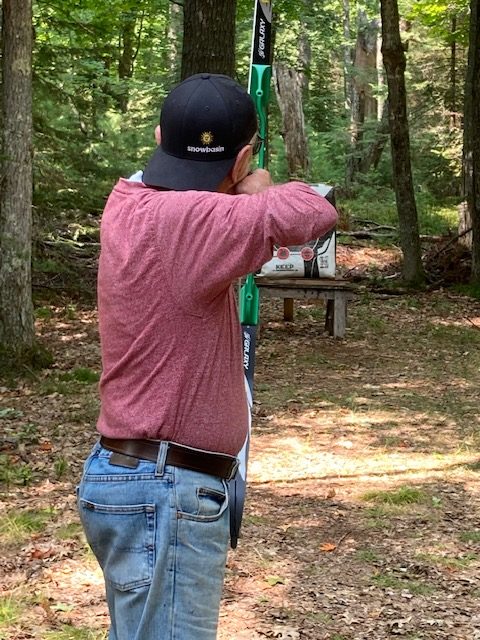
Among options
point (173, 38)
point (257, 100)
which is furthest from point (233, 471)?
point (173, 38)

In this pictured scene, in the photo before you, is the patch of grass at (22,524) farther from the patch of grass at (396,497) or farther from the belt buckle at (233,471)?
the belt buckle at (233,471)

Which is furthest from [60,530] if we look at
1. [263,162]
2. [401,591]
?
[263,162]

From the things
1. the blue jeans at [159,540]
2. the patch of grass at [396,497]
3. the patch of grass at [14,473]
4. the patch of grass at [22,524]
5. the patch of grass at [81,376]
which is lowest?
the patch of grass at [22,524]

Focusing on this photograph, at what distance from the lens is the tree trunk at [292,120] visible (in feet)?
60.8

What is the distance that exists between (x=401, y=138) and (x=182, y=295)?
10355mm

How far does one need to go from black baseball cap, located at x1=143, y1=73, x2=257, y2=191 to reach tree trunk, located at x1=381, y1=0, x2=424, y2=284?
33.0ft

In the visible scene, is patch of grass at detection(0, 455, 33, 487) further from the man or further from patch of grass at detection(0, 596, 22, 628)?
A: the man

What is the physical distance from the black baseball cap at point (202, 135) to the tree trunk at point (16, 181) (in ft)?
18.7

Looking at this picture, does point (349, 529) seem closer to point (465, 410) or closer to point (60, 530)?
point (60, 530)

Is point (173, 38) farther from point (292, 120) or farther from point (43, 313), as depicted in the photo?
point (43, 313)

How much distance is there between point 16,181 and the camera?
7.34 meters

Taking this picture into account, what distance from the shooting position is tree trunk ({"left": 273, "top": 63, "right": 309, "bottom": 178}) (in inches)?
730

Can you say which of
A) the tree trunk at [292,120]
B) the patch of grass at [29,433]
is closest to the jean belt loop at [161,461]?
the patch of grass at [29,433]

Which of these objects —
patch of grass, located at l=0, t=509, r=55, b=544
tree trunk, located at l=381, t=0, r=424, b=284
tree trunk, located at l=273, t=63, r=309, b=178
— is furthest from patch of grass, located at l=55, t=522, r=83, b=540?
tree trunk, located at l=273, t=63, r=309, b=178
